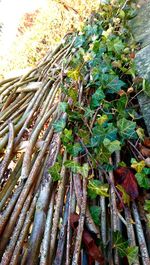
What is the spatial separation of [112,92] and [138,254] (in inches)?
26.8

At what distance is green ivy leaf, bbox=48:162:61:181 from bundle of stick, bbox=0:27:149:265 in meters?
0.02

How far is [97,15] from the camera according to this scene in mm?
2254

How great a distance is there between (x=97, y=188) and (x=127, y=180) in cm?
10

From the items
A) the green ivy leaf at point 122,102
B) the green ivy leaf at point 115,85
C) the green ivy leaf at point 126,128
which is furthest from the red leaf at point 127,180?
the green ivy leaf at point 115,85

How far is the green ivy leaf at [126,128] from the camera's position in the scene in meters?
0.99

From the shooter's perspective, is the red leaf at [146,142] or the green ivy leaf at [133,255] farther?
the red leaf at [146,142]

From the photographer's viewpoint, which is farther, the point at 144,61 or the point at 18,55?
the point at 18,55

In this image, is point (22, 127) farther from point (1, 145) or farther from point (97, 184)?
point (97, 184)

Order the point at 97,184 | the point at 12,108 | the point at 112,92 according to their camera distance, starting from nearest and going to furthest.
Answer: the point at 97,184 < the point at 112,92 < the point at 12,108

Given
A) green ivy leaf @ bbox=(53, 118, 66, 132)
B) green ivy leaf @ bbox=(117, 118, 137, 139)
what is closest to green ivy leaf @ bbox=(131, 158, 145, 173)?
green ivy leaf @ bbox=(117, 118, 137, 139)

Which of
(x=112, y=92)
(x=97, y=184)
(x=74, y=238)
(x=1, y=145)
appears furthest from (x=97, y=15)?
(x=74, y=238)

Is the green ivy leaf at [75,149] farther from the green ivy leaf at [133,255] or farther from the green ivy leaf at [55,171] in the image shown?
the green ivy leaf at [133,255]

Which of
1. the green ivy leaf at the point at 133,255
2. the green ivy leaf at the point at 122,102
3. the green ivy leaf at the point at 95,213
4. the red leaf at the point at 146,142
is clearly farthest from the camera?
the green ivy leaf at the point at 122,102

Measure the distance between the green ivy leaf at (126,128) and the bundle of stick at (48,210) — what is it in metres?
0.10
